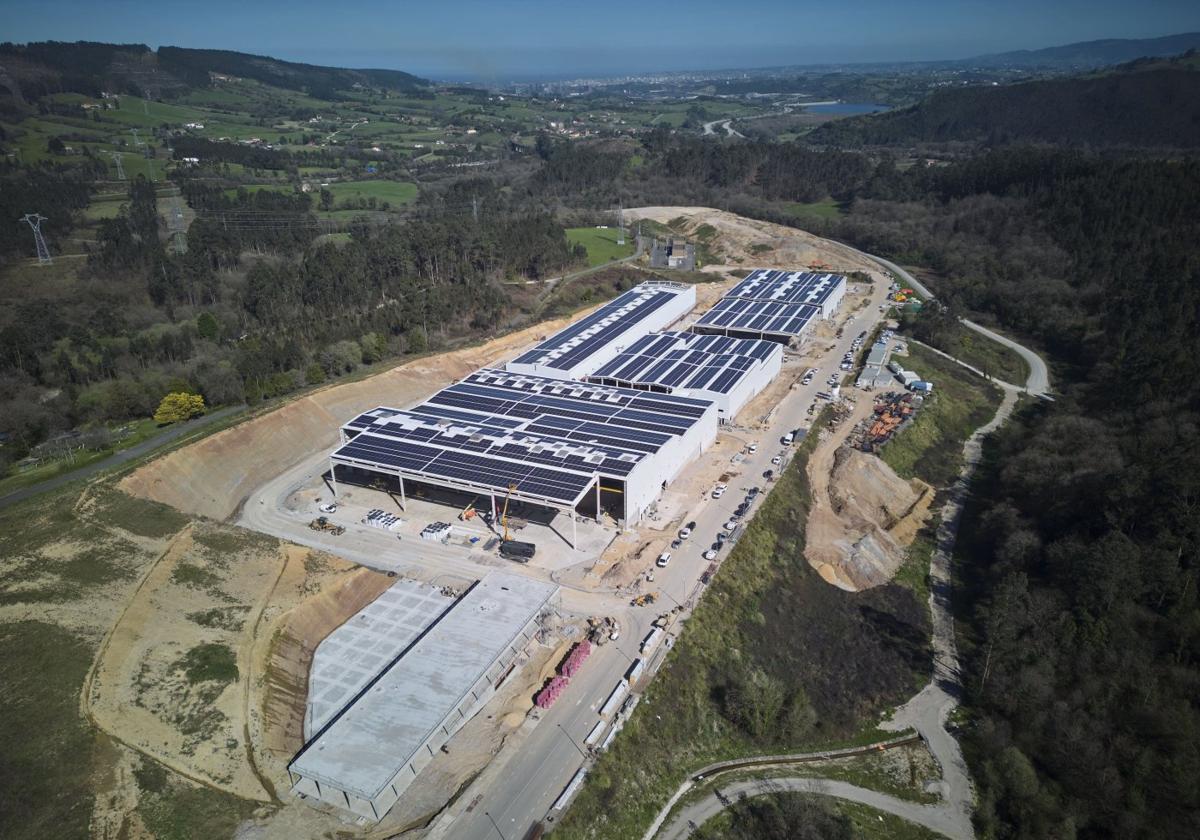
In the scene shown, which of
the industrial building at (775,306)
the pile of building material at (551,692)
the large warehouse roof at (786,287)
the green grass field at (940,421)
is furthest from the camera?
the large warehouse roof at (786,287)

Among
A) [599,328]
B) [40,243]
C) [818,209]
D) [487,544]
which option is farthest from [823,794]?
[818,209]

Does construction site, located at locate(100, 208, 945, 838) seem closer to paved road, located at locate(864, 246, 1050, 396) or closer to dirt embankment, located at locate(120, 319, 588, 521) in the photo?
dirt embankment, located at locate(120, 319, 588, 521)

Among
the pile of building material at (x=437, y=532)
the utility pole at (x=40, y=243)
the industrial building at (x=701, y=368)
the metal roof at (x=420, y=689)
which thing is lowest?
the pile of building material at (x=437, y=532)

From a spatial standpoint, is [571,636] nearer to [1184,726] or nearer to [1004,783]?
[1004,783]

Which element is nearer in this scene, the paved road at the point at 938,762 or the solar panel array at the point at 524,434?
the paved road at the point at 938,762

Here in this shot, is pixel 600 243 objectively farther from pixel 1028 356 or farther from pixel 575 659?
pixel 575 659

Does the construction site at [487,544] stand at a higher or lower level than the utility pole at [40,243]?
lower

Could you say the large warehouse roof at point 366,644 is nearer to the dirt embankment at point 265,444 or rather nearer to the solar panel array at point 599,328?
the dirt embankment at point 265,444

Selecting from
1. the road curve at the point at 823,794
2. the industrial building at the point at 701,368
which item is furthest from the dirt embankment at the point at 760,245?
the road curve at the point at 823,794
